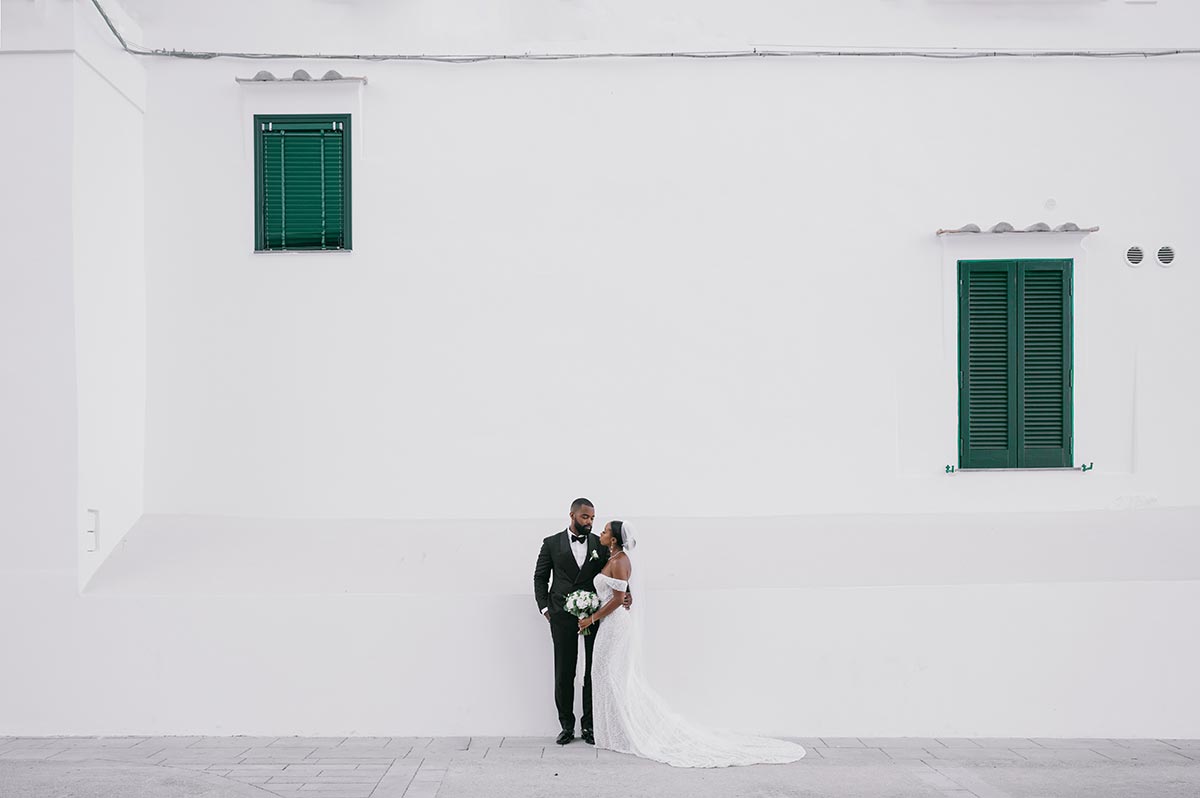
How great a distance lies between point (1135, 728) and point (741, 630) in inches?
109

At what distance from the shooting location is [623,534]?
678 cm

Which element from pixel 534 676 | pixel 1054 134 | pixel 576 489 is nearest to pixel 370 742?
pixel 534 676

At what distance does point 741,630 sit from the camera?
7.18 m

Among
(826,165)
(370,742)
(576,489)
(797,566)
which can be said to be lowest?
(370,742)

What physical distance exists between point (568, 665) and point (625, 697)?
16.8 inches

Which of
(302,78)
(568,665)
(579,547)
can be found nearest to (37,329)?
(302,78)

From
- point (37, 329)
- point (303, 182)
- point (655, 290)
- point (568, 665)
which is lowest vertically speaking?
point (568, 665)

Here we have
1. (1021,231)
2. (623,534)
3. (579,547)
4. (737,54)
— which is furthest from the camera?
(737,54)

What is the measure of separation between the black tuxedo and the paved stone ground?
12.0 inches

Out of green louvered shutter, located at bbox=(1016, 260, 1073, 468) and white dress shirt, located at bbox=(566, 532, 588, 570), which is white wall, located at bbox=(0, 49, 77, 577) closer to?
white dress shirt, located at bbox=(566, 532, 588, 570)

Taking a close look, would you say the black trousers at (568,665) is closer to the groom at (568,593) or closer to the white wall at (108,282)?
the groom at (568,593)

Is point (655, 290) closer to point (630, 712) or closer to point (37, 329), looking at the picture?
point (630, 712)

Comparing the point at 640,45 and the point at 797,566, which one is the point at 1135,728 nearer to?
the point at 797,566

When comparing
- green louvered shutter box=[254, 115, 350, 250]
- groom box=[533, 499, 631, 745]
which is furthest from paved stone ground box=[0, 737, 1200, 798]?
green louvered shutter box=[254, 115, 350, 250]
